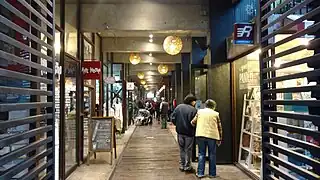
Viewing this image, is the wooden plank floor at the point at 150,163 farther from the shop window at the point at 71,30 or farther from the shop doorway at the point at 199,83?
the shop window at the point at 71,30

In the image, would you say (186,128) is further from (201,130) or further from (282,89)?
(282,89)

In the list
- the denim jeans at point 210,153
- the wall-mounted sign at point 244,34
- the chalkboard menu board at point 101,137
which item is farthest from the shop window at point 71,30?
the wall-mounted sign at point 244,34

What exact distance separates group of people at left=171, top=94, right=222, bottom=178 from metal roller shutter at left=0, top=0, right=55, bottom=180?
4.84 meters

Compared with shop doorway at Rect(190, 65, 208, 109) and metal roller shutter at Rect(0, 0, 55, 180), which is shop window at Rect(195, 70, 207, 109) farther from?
metal roller shutter at Rect(0, 0, 55, 180)

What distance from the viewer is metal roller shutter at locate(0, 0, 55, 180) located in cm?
168

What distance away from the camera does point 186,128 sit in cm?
782

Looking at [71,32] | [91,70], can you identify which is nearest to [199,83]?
[91,70]

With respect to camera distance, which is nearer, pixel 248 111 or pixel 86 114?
pixel 248 111

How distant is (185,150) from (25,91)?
6276 millimetres

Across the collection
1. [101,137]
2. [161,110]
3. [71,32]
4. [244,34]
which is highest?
[71,32]

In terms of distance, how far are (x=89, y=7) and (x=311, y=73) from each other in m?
7.73

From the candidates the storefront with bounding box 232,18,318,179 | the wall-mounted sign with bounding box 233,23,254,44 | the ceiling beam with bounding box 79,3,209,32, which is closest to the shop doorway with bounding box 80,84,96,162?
the ceiling beam with bounding box 79,3,209,32

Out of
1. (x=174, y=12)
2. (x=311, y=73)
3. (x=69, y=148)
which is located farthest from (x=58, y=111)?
(x=311, y=73)

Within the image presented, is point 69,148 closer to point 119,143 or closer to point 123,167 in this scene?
point 123,167
